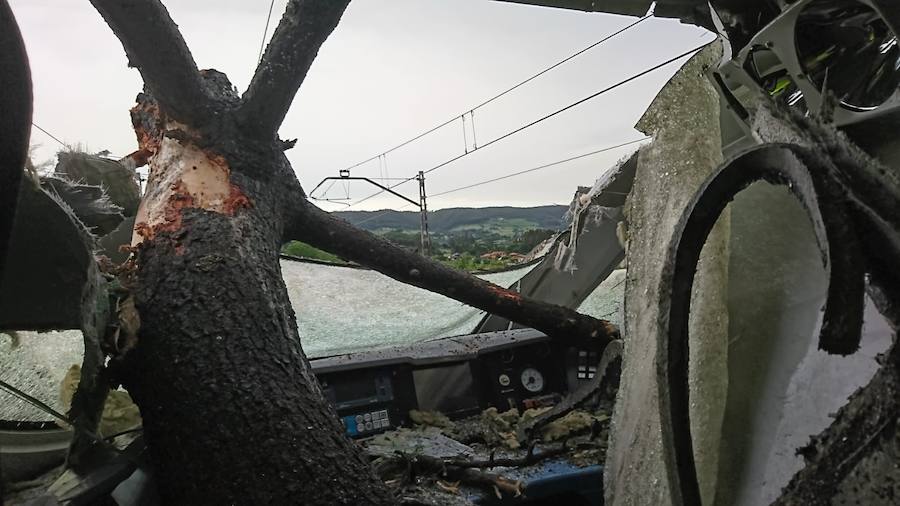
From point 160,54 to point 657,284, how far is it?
4.03 feet

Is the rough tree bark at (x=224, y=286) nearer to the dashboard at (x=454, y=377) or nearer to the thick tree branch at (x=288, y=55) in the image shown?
the thick tree branch at (x=288, y=55)

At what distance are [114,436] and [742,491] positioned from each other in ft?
3.73

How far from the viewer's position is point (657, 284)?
1410mm

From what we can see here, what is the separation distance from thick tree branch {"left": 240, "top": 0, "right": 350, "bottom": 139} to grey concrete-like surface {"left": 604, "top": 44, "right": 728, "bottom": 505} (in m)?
0.86

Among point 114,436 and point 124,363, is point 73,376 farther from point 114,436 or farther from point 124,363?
point 124,363

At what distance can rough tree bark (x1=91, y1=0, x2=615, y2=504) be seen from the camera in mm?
981

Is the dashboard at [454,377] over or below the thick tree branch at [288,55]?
below

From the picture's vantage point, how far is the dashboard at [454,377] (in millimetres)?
2064

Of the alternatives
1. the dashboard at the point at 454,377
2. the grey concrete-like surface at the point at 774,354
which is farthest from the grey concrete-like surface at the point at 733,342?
the dashboard at the point at 454,377

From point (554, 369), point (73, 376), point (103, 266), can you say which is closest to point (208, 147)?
point (103, 266)

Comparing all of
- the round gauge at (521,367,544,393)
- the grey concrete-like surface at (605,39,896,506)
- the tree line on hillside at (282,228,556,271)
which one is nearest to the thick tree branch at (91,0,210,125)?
the tree line on hillside at (282,228,556,271)

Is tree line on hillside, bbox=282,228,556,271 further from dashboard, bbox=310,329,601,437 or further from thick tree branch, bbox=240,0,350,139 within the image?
thick tree branch, bbox=240,0,350,139

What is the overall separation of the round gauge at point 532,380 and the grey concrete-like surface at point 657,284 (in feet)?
2.58

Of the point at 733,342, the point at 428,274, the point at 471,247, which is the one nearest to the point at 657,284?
the point at 733,342
